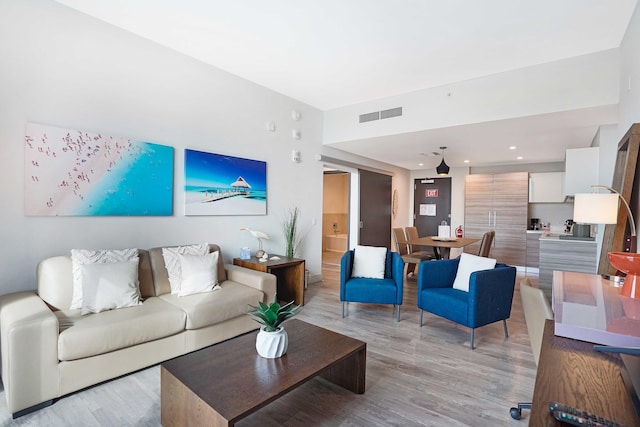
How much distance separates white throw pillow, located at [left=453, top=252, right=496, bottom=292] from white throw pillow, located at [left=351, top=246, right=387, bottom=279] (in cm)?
85

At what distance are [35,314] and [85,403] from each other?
26.3 inches

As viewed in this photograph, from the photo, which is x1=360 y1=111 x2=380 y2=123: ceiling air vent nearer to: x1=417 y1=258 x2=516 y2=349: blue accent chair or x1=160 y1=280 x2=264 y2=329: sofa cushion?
x1=417 y1=258 x2=516 y2=349: blue accent chair

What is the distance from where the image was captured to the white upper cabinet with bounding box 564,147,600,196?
13.3 ft

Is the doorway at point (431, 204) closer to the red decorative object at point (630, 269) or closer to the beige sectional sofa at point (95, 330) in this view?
the beige sectional sofa at point (95, 330)

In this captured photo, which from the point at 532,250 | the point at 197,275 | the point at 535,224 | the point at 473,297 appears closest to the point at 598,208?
the point at 473,297

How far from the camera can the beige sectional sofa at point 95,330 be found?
196 cm

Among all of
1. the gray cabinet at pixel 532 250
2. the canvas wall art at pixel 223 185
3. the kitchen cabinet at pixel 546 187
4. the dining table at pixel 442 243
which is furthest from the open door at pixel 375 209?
the kitchen cabinet at pixel 546 187

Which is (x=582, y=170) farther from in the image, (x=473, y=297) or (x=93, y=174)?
(x=93, y=174)

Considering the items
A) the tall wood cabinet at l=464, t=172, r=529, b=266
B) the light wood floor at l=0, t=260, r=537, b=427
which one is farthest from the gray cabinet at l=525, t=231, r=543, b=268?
the light wood floor at l=0, t=260, r=537, b=427

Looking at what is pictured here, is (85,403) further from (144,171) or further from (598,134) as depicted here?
(598,134)

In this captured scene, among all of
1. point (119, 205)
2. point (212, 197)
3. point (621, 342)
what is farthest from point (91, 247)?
point (621, 342)

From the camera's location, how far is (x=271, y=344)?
1.97m

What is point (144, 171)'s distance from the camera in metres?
3.25

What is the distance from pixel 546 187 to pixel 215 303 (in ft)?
23.2
